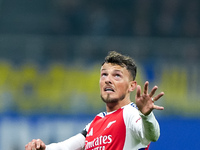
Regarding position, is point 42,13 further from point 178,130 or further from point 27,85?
point 178,130

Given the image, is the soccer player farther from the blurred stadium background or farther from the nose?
the blurred stadium background

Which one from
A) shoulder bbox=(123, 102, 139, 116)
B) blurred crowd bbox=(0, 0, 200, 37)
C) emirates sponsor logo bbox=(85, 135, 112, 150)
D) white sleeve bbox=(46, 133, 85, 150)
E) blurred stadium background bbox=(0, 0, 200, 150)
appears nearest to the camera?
shoulder bbox=(123, 102, 139, 116)

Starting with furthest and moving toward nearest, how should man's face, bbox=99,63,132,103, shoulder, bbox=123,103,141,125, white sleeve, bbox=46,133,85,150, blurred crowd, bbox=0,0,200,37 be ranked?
1. blurred crowd, bbox=0,0,200,37
2. white sleeve, bbox=46,133,85,150
3. man's face, bbox=99,63,132,103
4. shoulder, bbox=123,103,141,125

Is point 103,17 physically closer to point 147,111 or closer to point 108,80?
point 108,80

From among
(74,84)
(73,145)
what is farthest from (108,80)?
(74,84)

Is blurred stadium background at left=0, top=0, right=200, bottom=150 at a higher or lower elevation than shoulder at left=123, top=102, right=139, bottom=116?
higher

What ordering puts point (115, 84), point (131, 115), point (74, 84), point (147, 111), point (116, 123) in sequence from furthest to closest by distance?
point (74, 84) → point (115, 84) → point (116, 123) → point (131, 115) → point (147, 111)

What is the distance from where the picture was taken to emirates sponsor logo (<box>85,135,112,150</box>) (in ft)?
15.2

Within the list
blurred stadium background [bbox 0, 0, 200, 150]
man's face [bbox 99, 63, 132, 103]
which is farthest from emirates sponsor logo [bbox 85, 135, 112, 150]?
blurred stadium background [bbox 0, 0, 200, 150]

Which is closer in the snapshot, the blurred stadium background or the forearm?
the forearm

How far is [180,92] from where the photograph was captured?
981 cm

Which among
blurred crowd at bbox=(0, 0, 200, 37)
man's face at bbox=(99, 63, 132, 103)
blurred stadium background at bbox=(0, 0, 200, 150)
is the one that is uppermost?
blurred crowd at bbox=(0, 0, 200, 37)

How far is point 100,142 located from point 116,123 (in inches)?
9.9

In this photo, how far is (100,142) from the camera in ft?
15.5
